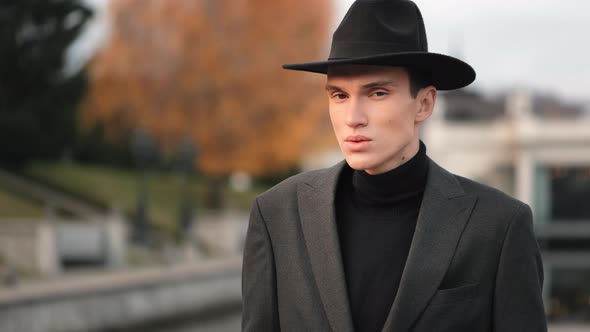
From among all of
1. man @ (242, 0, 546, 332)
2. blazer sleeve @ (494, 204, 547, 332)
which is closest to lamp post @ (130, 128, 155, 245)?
man @ (242, 0, 546, 332)

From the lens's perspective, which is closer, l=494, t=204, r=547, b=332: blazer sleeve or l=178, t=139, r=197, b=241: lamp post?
l=494, t=204, r=547, b=332: blazer sleeve

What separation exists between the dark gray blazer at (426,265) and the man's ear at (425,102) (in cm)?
17

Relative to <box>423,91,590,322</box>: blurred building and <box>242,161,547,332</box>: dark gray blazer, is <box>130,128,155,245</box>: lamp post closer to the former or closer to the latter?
<box>242,161,547,332</box>: dark gray blazer

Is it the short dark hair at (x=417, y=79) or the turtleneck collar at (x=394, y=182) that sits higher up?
the short dark hair at (x=417, y=79)

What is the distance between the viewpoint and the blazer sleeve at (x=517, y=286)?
111 inches

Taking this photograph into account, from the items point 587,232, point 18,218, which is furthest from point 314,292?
point 587,232

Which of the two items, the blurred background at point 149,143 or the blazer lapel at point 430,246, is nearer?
the blazer lapel at point 430,246

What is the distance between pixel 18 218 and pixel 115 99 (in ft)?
33.4

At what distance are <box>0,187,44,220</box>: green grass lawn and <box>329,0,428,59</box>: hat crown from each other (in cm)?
2184

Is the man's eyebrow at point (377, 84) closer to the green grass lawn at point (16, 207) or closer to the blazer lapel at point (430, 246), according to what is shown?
the blazer lapel at point (430, 246)

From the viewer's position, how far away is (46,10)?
2936 cm

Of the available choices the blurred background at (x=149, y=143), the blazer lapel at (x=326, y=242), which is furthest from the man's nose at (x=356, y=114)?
the blurred background at (x=149, y=143)

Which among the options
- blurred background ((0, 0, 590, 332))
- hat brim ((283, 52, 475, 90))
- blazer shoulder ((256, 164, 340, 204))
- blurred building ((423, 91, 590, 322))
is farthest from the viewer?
blurred building ((423, 91, 590, 322))

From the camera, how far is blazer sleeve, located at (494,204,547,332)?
282 cm
